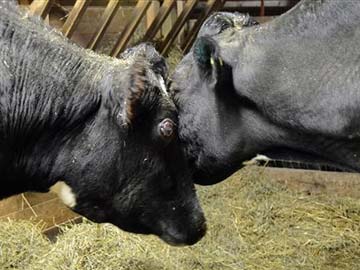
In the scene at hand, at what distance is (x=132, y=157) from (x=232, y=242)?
Answer: 1.75 meters

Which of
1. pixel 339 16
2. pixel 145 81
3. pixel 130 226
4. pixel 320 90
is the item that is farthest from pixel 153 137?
pixel 339 16

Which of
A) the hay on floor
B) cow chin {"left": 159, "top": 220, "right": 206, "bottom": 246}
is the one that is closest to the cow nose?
cow chin {"left": 159, "top": 220, "right": 206, "bottom": 246}

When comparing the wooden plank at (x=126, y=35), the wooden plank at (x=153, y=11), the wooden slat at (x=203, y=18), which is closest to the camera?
the wooden plank at (x=126, y=35)

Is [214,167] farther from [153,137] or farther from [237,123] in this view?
[153,137]

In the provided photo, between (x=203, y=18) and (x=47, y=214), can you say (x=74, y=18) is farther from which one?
(x=203, y=18)

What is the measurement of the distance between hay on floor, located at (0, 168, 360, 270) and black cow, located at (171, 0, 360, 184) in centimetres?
107

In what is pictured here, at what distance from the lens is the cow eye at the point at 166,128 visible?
6.61ft

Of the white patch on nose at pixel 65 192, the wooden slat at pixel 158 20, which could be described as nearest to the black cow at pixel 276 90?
the white patch on nose at pixel 65 192

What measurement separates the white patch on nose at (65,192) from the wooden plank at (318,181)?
2.57m

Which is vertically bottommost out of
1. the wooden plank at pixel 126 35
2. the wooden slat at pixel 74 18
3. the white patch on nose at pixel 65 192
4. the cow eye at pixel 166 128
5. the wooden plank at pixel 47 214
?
the wooden plank at pixel 47 214

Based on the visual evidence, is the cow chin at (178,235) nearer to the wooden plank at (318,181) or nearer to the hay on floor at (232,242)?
the hay on floor at (232,242)

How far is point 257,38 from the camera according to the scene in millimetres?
2049

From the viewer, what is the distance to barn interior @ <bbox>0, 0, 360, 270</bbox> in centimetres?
334

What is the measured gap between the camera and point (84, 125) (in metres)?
2.02
